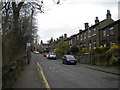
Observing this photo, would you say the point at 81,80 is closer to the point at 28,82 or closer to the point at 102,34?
the point at 28,82

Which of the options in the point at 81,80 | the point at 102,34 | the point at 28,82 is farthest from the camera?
the point at 102,34

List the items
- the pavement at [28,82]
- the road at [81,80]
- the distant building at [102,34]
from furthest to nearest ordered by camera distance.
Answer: the distant building at [102,34], the road at [81,80], the pavement at [28,82]

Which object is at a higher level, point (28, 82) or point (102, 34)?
point (102, 34)

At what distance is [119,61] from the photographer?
26.0 metres

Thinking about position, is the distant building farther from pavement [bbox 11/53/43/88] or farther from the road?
pavement [bbox 11/53/43/88]

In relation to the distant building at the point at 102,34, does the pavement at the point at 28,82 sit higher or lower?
lower

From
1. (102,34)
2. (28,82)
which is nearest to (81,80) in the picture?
(28,82)

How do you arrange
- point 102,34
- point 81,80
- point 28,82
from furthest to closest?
point 102,34 < point 81,80 < point 28,82

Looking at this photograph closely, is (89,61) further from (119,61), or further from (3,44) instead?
(3,44)

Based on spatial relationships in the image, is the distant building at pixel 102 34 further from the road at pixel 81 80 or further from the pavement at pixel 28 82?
the pavement at pixel 28 82

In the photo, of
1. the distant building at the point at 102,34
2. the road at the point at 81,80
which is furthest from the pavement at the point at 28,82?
→ the distant building at the point at 102,34

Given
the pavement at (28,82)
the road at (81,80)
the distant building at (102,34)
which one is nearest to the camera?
the pavement at (28,82)

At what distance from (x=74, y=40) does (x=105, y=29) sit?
1021 inches

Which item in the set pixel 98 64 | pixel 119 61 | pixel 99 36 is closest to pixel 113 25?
pixel 99 36
